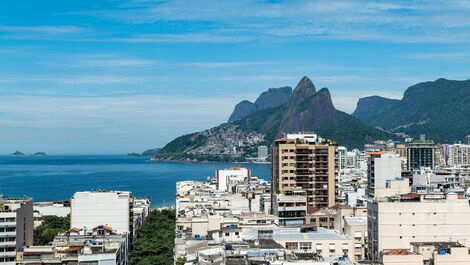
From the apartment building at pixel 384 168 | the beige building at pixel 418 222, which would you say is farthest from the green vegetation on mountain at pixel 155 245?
the apartment building at pixel 384 168

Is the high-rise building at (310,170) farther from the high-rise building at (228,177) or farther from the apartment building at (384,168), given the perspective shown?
the high-rise building at (228,177)

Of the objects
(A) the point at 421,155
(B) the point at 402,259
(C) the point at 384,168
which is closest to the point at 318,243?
(B) the point at 402,259

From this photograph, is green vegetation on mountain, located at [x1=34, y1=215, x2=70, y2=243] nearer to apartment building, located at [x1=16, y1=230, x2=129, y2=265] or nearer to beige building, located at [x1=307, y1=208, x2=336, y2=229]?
apartment building, located at [x1=16, y1=230, x2=129, y2=265]

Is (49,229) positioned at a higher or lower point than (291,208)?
lower

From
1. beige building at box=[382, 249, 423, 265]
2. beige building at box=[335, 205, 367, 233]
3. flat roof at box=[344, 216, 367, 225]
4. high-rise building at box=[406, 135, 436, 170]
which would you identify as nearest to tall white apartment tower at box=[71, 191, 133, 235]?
beige building at box=[335, 205, 367, 233]

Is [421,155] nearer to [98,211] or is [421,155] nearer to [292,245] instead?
[98,211]

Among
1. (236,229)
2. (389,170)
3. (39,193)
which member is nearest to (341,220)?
(236,229)
